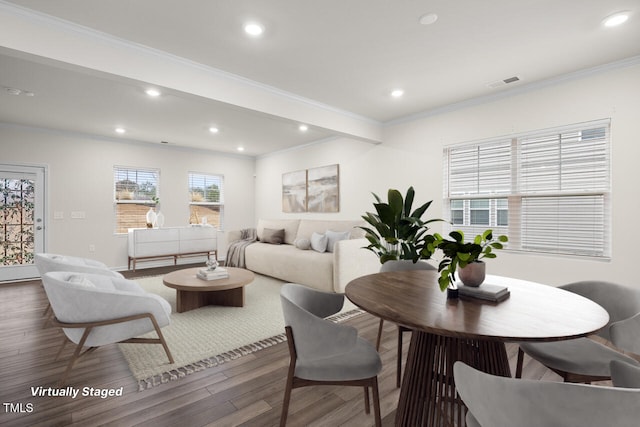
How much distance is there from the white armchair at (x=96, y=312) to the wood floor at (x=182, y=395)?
0.24m

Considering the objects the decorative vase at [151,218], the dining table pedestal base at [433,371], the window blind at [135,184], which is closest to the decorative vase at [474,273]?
the dining table pedestal base at [433,371]

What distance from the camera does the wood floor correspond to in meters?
1.71

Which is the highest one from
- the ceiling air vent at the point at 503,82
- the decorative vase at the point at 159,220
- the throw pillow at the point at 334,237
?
the ceiling air vent at the point at 503,82

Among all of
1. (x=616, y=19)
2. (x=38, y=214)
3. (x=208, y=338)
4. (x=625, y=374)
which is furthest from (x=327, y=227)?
(x=38, y=214)

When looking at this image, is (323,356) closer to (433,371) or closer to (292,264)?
(433,371)

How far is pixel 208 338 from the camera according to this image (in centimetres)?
278

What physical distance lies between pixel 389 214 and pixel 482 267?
1562mm

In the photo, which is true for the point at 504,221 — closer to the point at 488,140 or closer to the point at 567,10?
the point at 488,140

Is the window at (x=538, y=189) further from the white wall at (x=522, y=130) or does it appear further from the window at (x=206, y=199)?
the window at (x=206, y=199)

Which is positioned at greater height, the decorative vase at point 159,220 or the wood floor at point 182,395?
the decorative vase at point 159,220

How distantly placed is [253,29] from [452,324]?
2530 millimetres

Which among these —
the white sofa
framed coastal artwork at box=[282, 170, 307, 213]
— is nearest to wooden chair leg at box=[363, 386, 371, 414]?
the white sofa

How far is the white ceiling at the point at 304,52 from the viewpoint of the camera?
221cm

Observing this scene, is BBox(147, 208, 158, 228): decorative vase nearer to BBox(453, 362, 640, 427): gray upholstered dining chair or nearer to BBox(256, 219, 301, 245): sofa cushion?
BBox(256, 219, 301, 245): sofa cushion
